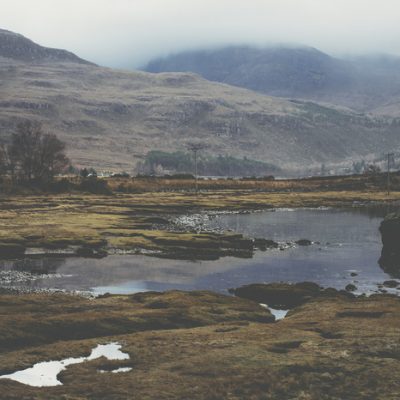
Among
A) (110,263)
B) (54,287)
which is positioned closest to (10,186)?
(110,263)

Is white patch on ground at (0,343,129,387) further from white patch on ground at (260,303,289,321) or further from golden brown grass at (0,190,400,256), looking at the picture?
golden brown grass at (0,190,400,256)

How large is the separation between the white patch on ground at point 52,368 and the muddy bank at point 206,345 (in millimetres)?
397

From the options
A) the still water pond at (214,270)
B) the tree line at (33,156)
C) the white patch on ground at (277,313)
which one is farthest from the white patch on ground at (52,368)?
the tree line at (33,156)

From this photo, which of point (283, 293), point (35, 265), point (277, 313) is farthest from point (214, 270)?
point (277, 313)

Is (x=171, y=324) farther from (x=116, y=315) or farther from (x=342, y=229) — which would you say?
(x=342, y=229)

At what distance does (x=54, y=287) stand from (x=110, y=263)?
1397 cm

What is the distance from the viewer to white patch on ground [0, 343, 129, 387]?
26883mm

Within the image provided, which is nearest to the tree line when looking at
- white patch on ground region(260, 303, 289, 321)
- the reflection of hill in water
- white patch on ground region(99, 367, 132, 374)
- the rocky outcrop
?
the reflection of hill in water

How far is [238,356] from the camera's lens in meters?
28.9

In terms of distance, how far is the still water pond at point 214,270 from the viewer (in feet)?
178

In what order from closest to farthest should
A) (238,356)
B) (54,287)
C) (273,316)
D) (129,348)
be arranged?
(238,356) < (129,348) < (273,316) < (54,287)

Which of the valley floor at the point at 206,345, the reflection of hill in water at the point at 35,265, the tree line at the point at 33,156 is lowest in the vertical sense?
the reflection of hill in water at the point at 35,265

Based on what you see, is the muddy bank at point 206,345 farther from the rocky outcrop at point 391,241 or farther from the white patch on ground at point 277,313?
the rocky outcrop at point 391,241

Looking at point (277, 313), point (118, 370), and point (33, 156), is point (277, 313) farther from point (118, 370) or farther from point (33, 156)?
point (33, 156)
